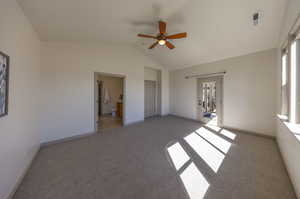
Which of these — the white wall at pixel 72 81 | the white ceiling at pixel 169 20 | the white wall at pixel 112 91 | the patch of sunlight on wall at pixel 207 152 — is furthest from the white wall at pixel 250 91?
the white wall at pixel 112 91

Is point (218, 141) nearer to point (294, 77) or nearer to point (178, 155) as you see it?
point (178, 155)

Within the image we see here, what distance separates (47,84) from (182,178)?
12.1 ft

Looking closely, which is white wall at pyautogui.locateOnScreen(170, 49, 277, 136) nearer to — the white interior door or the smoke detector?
the smoke detector

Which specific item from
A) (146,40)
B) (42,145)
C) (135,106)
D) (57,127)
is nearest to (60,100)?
(57,127)

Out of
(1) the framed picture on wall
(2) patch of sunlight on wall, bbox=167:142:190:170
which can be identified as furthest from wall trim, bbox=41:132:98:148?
(2) patch of sunlight on wall, bbox=167:142:190:170

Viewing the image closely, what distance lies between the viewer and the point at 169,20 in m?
2.87

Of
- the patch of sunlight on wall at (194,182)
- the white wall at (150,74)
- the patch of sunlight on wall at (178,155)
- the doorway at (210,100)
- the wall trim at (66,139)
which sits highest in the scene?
the white wall at (150,74)

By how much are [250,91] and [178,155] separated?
318cm

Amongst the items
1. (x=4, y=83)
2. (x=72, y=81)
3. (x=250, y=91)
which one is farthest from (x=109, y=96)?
(x=250, y=91)

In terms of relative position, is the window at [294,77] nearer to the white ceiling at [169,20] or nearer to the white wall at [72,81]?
the white ceiling at [169,20]

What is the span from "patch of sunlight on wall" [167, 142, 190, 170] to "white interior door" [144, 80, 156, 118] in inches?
123

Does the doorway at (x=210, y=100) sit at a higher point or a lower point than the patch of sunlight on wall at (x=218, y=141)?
higher

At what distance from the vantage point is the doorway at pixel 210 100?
13.8ft

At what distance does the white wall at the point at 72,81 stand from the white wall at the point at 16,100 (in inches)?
30.0
